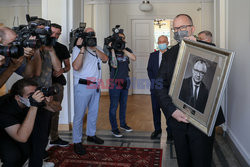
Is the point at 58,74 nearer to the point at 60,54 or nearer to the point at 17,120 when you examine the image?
the point at 60,54

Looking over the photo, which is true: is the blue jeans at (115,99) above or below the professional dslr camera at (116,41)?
below

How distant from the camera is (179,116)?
1703mm

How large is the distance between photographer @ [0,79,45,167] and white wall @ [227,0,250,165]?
1962 millimetres

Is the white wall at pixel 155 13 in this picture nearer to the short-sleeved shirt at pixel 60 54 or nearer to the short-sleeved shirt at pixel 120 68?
the short-sleeved shirt at pixel 120 68

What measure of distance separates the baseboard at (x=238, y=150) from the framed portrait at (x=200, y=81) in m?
1.22

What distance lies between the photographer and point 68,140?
11.6 ft

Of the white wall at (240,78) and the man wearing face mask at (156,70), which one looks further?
the man wearing face mask at (156,70)

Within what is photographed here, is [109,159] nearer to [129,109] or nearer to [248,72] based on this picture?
[248,72]

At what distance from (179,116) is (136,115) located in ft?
11.4

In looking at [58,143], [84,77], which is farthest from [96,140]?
[84,77]

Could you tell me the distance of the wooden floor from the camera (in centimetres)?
429

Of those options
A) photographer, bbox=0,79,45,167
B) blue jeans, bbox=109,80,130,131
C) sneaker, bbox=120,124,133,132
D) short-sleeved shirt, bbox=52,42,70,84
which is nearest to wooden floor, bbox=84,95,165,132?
sneaker, bbox=120,124,133,132

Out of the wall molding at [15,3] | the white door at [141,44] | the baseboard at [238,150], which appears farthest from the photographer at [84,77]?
the white door at [141,44]

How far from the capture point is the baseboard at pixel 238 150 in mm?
2510
